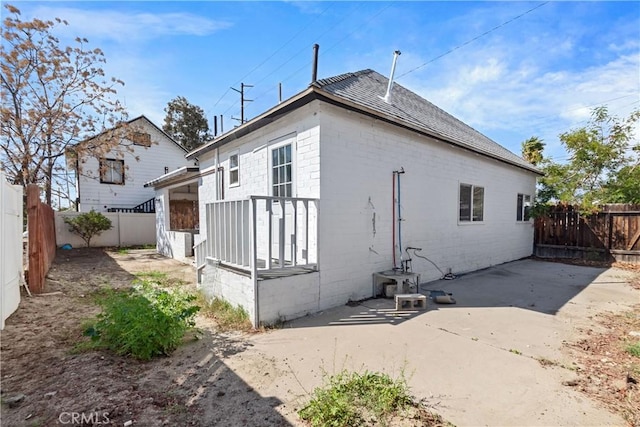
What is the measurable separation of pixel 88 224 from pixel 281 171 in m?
12.5

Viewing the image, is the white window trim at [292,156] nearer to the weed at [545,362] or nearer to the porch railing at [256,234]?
the porch railing at [256,234]

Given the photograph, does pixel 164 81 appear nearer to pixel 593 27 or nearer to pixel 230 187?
pixel 230 187

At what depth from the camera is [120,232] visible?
14.7 meters

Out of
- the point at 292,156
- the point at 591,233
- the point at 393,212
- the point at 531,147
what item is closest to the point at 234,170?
the point at 292,156

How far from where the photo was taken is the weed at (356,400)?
2195 mm

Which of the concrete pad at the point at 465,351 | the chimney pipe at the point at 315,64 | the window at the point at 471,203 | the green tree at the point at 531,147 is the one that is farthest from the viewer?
the green tree at the point at 531,147

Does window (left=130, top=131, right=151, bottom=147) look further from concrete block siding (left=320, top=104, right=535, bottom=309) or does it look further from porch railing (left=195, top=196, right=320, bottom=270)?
concrete block siding (left=320, top=104, right=535, bottom=309)

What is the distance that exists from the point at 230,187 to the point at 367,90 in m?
4.29

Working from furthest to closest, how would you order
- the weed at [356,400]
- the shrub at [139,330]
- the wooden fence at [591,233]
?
the wooden fence at [591,233], the shrub at [139,330], the weed at [356,400]

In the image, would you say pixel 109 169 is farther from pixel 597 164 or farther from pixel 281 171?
pixel 597 164

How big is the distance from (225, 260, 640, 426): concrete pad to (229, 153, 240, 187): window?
444 cm

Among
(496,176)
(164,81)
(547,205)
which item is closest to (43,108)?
(164,81)

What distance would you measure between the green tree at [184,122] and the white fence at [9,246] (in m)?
24.0

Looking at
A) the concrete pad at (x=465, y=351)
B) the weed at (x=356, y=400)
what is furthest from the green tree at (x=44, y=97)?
the weed at (x=356, y=400)
